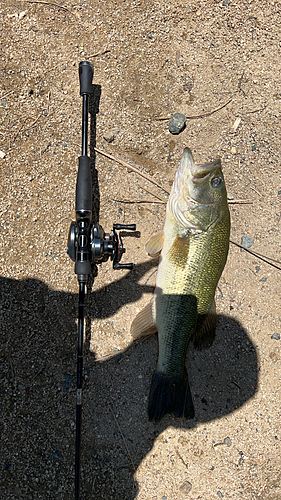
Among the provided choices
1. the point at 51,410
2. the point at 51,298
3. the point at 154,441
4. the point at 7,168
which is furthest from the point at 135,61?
the point at 154,441

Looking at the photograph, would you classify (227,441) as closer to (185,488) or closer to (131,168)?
(185,488)

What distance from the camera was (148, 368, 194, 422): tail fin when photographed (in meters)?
2.41

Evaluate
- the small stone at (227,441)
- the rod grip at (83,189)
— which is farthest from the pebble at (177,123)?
the small stone at (227,441)

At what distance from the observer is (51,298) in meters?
2.57

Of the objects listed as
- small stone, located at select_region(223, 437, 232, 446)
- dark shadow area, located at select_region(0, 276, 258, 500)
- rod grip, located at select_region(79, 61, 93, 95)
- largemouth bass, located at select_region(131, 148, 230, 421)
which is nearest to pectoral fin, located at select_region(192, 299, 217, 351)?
largemouth bass, located at select_region(131, 148, 230, 421)

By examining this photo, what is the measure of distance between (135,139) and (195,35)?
3.33ft

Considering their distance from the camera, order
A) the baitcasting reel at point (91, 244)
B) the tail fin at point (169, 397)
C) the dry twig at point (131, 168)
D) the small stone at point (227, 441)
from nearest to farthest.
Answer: the baitcasting reel at point (91, 244), the tail fin at point (169, 397), the small stone at point (227, 441), the dry twig at point (131, 168)

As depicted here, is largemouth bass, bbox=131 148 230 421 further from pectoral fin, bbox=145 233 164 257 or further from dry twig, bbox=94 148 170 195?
dry twig, bbox=94 148 170 195

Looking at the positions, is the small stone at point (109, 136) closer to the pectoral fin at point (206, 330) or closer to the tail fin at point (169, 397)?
the pectoral fin at point (206, 330)

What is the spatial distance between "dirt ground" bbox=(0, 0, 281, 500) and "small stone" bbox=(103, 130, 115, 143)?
0.04 m

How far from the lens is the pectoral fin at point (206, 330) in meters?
2.42

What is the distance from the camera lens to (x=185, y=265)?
2311 mm

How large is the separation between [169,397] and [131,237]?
1.25 meters


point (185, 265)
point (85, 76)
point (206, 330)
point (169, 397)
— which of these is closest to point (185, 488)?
point (169, 397)
